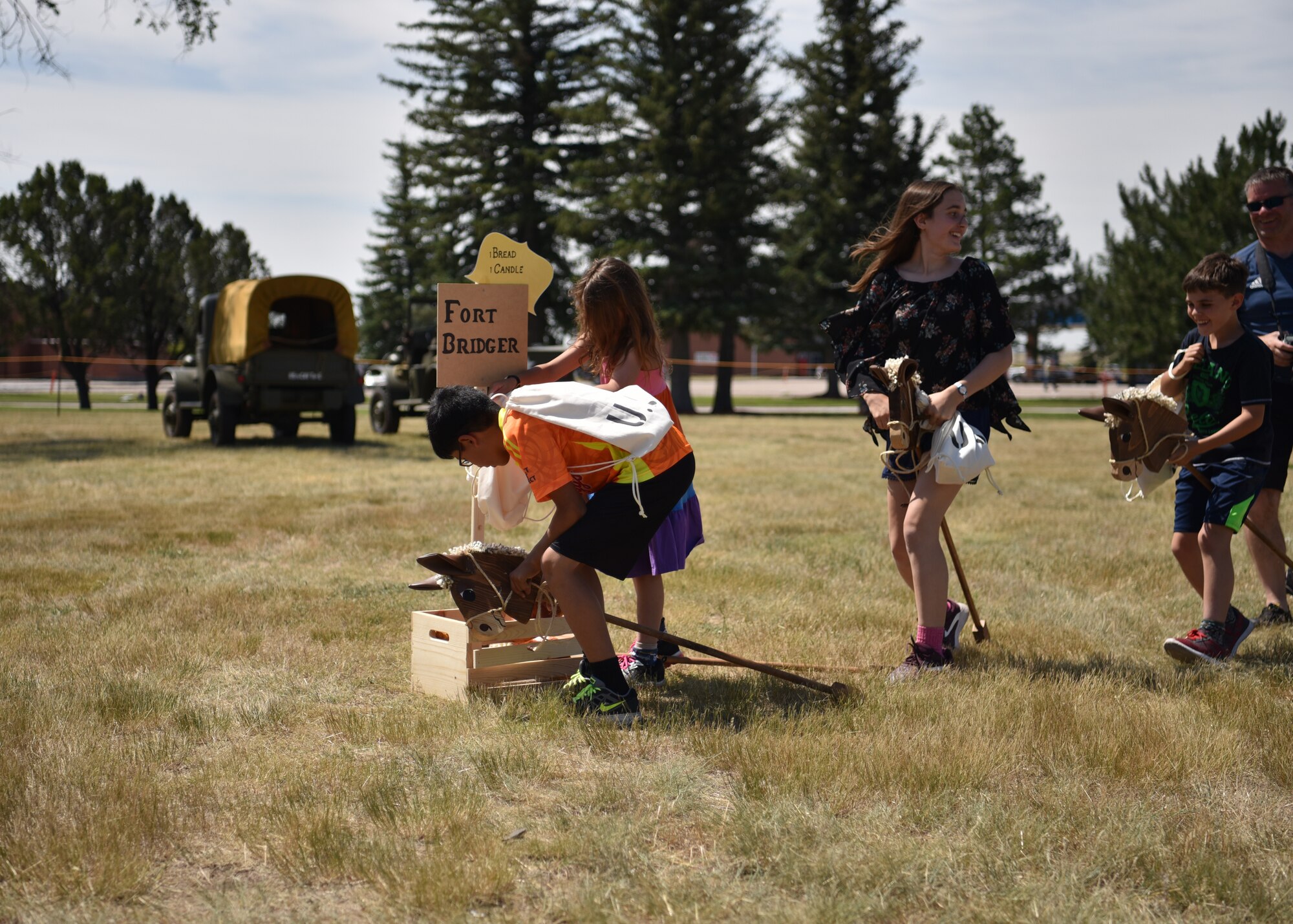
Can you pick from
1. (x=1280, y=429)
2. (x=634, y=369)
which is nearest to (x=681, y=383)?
(x=1280, y=429)

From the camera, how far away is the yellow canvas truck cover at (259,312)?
16750 millimetres

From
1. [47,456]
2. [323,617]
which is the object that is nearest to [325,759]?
[323,617]

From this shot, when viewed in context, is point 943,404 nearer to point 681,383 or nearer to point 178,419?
point 178,419

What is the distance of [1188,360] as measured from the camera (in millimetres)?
5066

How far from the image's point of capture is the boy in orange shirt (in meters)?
3.92

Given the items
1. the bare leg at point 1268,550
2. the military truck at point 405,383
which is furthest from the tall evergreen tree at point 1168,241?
the bare leg at point 1268,550

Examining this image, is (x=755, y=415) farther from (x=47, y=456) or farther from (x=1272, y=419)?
(x=1272, y=419)

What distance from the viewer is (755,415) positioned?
107 feet

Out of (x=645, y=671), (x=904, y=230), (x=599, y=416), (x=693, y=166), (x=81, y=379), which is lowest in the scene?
(x=645, y=671)

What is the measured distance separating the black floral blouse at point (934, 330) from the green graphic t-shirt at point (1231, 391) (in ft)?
2.74

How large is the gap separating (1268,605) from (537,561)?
3.89 meters

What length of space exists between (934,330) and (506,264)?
1.80 m

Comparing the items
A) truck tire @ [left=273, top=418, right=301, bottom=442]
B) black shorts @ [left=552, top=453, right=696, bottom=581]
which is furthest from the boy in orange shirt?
truck tire @ [left=273, top=418, right=301, bottom=442]

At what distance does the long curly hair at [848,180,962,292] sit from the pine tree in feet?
183
